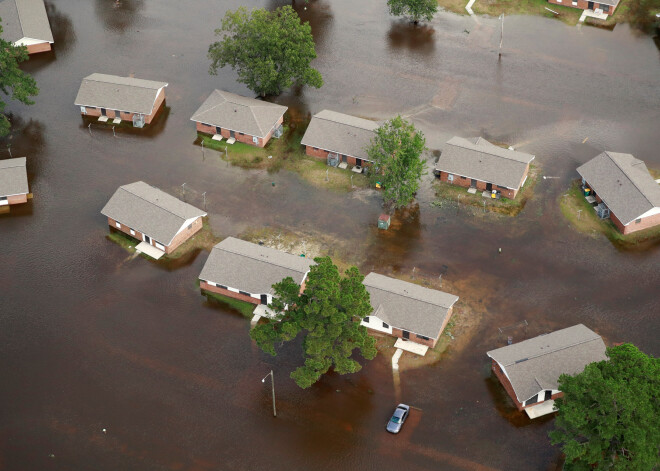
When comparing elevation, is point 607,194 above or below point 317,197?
above

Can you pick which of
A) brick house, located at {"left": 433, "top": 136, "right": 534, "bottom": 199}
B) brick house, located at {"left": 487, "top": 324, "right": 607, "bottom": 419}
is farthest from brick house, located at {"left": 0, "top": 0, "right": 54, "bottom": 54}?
brick house, located at {"left": 487, "top": 324, "right": 607, "bottom": 419}

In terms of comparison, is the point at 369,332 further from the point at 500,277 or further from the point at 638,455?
the point at 638,455

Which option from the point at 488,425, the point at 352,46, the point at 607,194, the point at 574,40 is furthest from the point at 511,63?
the point at 488,425

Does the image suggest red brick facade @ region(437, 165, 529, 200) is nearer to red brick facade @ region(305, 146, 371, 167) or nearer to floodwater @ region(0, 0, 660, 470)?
floodwater @ region(0, 0, 660, 470)

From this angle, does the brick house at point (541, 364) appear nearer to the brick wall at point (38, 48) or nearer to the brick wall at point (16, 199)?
the brick wall at point (16, 199)

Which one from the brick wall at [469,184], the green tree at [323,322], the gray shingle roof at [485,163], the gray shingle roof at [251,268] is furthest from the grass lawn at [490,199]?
the green tree at [323,322]

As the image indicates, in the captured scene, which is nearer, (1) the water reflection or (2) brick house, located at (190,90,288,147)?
(2) brick house, located at (190,90,288,147)

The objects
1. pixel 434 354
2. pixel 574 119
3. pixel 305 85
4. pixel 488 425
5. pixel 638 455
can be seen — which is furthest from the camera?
pixel 305 85

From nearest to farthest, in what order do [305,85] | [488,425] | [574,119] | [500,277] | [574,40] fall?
[488,425], [500,277], [574,119], [305,85], [574,40]
